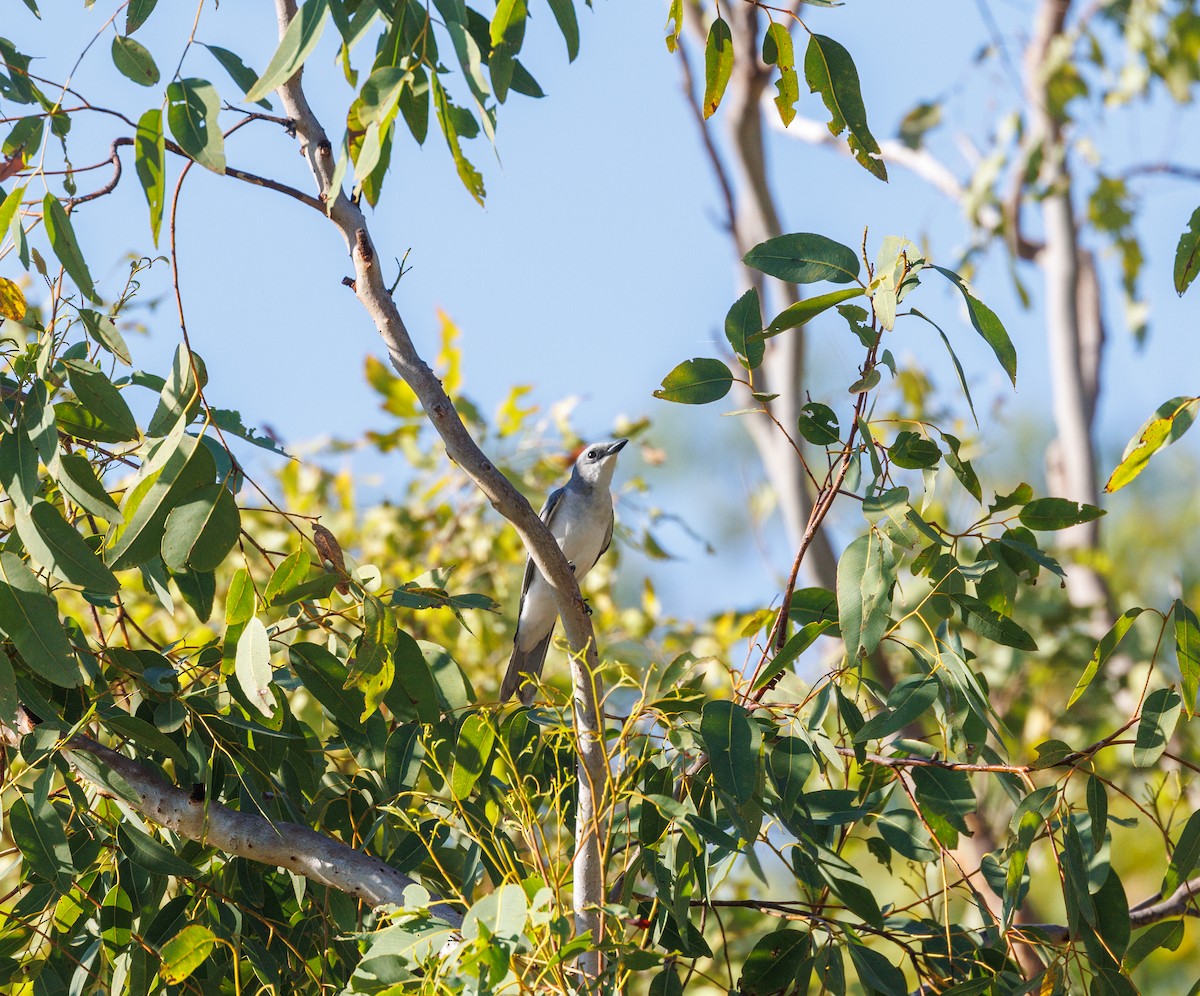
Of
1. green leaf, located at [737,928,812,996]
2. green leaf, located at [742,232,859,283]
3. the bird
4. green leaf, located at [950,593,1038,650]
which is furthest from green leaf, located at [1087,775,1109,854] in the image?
the bird

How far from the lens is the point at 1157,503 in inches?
365

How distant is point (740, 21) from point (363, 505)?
9.22 ft

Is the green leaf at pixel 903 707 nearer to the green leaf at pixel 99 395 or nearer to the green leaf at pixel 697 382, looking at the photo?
the green leaf at pixel 697 382

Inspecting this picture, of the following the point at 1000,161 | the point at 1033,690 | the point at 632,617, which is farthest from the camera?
the point at 1000,161

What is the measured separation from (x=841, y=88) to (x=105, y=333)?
1187 millimetres

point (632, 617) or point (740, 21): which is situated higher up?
point (740, 21)

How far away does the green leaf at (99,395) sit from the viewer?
5.90 ft

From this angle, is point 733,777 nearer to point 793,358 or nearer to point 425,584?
point 425,584

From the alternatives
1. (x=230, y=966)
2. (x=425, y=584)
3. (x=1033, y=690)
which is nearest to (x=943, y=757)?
(x=425, y=584)

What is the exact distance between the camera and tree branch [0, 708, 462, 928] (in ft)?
6.21

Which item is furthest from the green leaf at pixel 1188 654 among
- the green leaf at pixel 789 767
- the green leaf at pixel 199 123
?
the green leaf at pixel 199 123

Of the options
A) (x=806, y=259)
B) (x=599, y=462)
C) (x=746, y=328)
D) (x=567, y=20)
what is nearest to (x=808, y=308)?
(x=806, y=259)

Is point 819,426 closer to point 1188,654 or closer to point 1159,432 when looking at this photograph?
point 1159,432

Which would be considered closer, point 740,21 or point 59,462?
point 59,462
